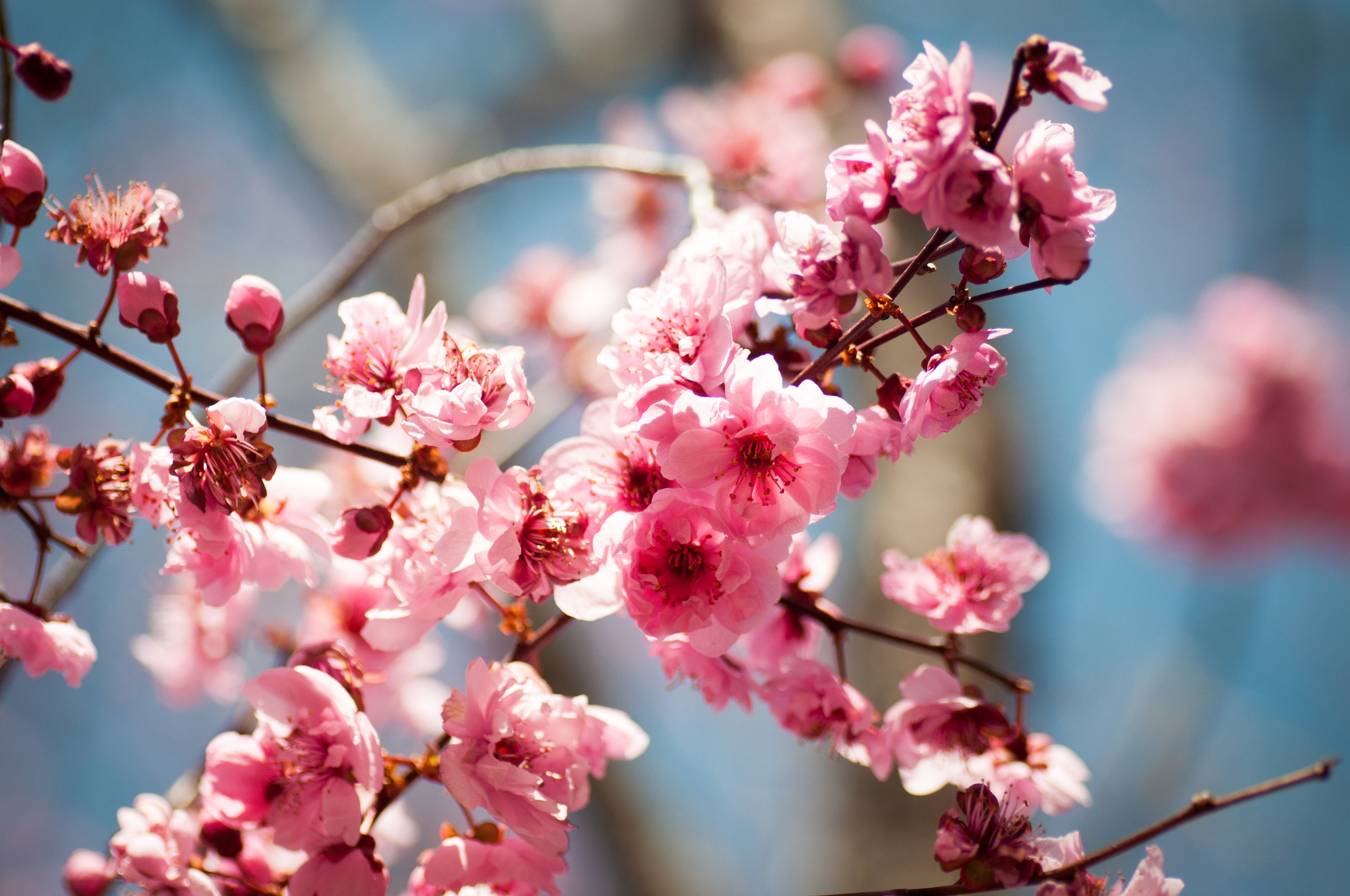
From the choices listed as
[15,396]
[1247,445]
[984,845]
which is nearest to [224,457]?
[15,396]

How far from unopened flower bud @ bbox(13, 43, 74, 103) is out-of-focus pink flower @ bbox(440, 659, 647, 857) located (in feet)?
2.21

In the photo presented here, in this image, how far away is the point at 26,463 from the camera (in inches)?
28.7

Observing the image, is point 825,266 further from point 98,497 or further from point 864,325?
point 98,497

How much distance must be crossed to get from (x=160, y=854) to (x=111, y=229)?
53 cm

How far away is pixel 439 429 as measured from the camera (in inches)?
22.2

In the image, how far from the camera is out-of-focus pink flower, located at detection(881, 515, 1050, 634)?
30.9 inches

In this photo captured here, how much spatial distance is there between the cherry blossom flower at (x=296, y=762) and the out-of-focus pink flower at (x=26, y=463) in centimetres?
31

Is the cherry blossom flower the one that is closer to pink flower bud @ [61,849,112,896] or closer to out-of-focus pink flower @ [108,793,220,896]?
out-of-focus pink flower @ [108,793,220,896]

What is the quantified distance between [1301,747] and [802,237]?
4289mm

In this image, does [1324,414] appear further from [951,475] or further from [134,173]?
[134,173]

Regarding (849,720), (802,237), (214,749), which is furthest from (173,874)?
(802,237)

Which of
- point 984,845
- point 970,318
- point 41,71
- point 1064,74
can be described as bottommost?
point 984,845

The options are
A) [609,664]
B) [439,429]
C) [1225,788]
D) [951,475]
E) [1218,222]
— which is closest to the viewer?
[439,429]

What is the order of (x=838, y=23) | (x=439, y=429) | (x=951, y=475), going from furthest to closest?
1. (x=838, y=23)
2. (x=951, y=475)
3. (x=439, y=429)
